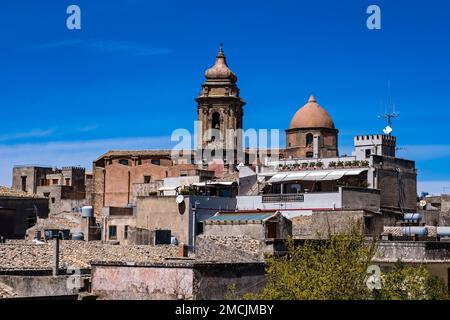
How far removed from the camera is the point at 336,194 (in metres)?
44.7

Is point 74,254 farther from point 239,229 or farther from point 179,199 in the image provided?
point 179,199

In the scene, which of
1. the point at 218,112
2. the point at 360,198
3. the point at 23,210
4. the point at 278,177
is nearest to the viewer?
the point at 360,198

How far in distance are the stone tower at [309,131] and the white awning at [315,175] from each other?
22183mm

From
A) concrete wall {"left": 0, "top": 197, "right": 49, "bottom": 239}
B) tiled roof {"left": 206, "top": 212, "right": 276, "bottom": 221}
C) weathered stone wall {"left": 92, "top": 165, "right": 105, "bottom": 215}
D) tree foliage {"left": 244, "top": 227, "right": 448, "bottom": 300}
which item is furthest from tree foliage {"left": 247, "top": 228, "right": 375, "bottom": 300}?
weathered stone wall {"left": 92, "top": 165, "right": 105, "bottom": 215}

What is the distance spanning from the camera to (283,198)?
4672 centimetres

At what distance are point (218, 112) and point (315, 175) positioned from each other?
3219 cm

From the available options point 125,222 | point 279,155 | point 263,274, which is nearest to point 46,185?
point 279,155

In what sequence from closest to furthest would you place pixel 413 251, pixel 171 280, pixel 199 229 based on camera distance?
pixel 171 280, pixel 413 251, pixel 199 229

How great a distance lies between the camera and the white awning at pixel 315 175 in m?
48.4

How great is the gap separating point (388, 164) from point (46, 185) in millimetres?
47744

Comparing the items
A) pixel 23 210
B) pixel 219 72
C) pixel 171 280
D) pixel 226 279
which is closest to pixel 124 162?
pixel 219 72

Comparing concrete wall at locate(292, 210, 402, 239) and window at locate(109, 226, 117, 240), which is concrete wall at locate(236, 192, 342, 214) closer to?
concrete wall at locate(292, 210, 402, 239)
